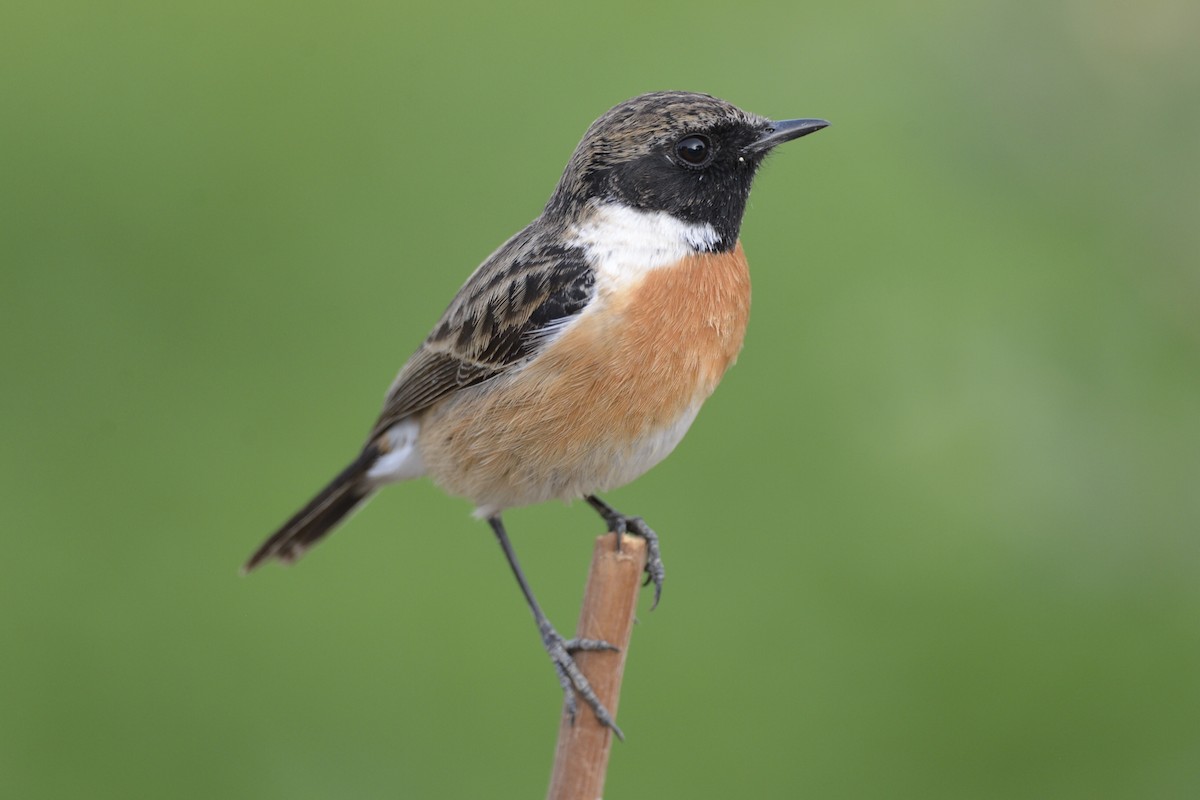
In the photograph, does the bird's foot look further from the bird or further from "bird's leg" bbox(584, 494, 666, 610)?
"bird's leg" bbox(584, 494, 666, 610)

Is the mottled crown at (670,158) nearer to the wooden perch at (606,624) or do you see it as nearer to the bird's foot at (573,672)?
the wooden perch at (606,624)

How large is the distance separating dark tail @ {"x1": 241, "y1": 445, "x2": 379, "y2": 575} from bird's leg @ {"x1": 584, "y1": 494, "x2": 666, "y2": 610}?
0.90 m

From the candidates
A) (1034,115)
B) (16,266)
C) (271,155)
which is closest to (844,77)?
(1034,115)

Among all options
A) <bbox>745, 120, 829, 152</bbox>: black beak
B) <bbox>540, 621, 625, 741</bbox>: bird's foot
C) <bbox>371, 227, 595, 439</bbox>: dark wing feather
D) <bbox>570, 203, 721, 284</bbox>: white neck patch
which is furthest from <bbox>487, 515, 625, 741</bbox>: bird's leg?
<bbox>745, 120, 829, 152</bbox>: black beak

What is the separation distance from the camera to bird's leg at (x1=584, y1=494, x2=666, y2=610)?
5.50 metres

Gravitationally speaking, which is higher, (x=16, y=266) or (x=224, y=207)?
(x=224, y=207)

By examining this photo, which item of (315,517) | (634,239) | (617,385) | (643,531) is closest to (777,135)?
(634,239)

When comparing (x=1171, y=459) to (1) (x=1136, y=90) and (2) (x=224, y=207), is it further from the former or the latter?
(2) (x=224, y=207)

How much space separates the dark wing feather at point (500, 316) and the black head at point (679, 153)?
284 mm

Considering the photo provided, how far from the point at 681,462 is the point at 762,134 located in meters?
2.68

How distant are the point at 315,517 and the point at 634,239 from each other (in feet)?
5.94

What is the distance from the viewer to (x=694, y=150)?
5.04 meters

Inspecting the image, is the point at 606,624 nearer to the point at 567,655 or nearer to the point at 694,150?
the point at 567,655

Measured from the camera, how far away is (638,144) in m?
5.04
